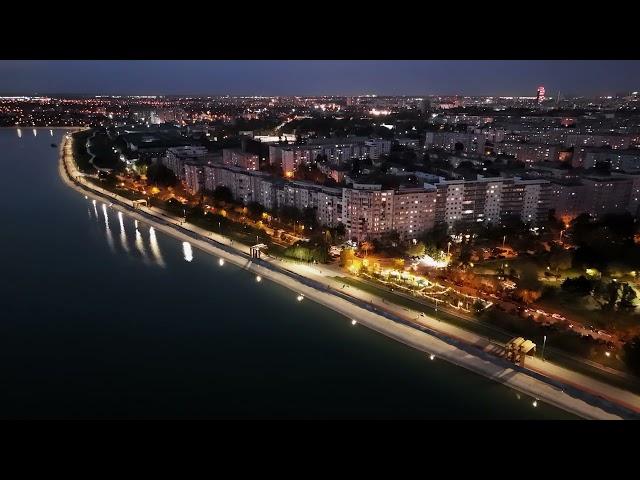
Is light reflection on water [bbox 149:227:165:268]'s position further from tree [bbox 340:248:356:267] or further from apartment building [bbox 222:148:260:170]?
apartment building [bbox 222:148:260:170]

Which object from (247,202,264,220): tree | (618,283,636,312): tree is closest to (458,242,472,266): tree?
(618,283,636,312): tree

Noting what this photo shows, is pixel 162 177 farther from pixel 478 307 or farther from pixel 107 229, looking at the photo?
pixel 478 307

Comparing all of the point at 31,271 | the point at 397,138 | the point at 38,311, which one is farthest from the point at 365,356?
the point at 397,138

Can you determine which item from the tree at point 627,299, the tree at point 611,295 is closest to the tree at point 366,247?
the tree at point 611,295

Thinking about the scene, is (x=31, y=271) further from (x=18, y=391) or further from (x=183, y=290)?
(x=18, y=391)

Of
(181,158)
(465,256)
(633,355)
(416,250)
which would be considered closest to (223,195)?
(181,158)

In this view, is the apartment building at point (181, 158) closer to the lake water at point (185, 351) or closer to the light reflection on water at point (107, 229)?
the light reflection on water at point (107, 229)
